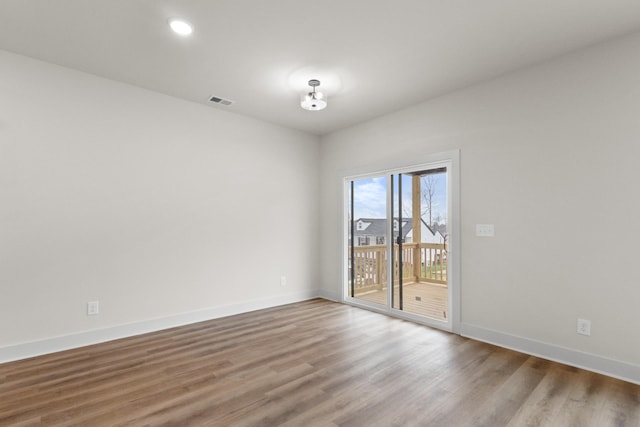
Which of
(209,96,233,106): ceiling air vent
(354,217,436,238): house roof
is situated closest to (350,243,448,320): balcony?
(354,217,436,238): house roof

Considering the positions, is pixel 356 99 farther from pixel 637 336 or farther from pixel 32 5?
pixel 637 336

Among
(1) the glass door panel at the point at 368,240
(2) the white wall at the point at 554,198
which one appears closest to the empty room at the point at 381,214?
(2) the white wall at the point at 554,198

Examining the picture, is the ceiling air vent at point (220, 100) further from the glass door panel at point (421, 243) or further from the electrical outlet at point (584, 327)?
the electrical outlet at point (584, 327)

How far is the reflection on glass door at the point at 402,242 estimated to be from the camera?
364 centimetres

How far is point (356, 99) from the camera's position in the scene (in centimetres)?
366

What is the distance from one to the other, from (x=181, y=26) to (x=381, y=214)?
10.3 ft

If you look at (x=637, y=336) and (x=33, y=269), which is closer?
(x=637, y=336)

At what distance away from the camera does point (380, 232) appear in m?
4.32

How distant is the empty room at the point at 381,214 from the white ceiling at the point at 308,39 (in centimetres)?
Answer: 2

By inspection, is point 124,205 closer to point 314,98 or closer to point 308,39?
point 314,98

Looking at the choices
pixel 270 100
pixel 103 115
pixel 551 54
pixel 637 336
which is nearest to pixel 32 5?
pixel 103 115

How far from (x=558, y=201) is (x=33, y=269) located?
4815 mm

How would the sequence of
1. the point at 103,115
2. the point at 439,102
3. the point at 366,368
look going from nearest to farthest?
1. the point at 366,368
2. the point at 103,115
3. the point at 439,102

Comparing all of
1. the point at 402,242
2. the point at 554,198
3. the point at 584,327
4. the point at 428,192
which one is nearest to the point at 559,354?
the point at 584,327
